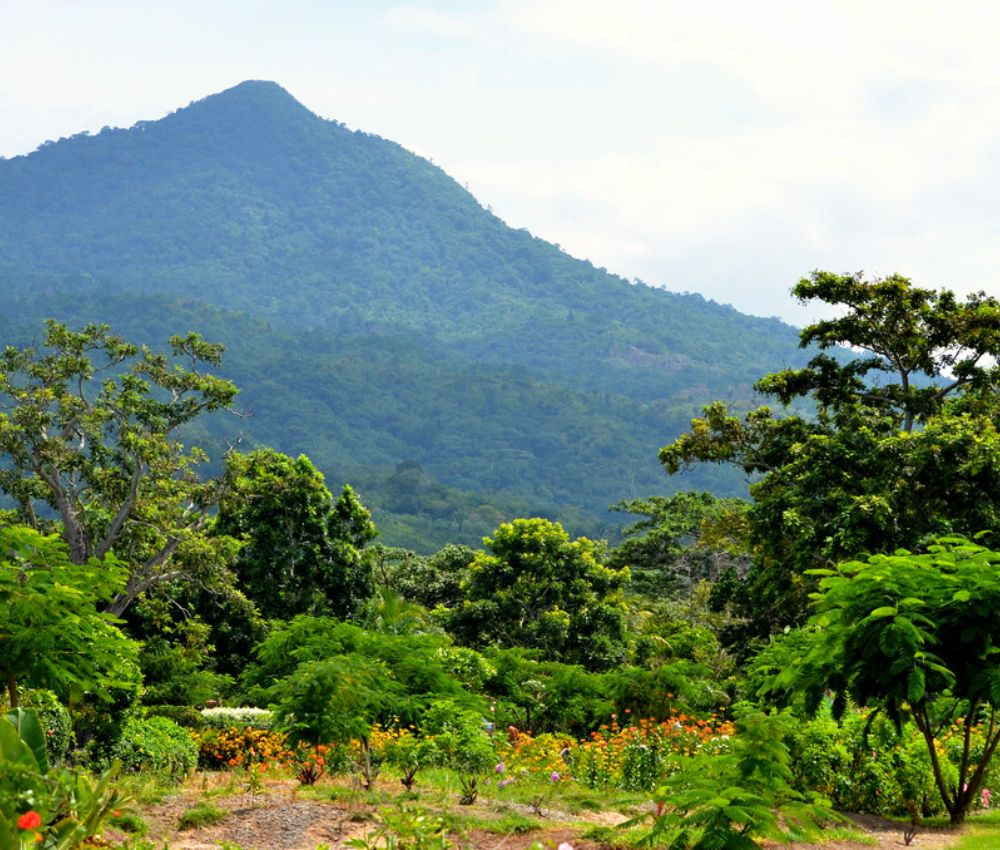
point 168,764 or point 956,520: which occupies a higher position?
point 956,520

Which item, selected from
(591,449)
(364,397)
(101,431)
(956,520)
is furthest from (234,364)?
(956,520)

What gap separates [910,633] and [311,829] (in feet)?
15.9

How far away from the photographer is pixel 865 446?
751 inches

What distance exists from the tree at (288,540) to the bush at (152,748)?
11626 millimetres

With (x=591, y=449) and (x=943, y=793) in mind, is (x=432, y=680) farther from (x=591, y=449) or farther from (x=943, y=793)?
(x=591, y=449)

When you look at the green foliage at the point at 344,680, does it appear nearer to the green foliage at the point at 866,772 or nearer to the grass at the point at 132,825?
the grass at the point at 132,825

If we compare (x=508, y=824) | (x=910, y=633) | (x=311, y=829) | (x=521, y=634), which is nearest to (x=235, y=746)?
(x=311, y=829)

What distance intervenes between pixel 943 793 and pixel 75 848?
753cm

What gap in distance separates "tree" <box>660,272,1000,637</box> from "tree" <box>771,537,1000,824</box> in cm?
833

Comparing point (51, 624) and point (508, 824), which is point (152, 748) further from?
point (508, 824)

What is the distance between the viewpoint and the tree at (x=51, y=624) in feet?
31.5

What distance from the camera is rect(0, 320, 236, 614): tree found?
81.9 ft

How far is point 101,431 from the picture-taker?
2688cm

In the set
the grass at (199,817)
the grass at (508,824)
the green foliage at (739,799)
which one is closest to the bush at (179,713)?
the grass at (199,817)
